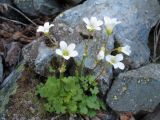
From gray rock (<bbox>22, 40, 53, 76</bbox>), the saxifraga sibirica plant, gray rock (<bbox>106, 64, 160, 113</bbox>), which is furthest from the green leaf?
gray rock (<bbox>22, 40, 53, 76</bbox>)

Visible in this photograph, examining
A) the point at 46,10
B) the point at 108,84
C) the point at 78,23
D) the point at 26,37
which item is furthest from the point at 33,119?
the point at 46,10

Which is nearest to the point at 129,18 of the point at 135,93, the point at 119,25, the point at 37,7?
the point at 119,25

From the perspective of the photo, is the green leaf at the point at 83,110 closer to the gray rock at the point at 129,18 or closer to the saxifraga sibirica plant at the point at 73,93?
the saxifraga sibirica plant at the point at 73,93

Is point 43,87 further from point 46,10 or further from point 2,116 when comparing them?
point 46,10

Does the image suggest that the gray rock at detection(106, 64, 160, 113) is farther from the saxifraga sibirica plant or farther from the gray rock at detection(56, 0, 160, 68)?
the gray rock at detection(56, 0, 160, 68)

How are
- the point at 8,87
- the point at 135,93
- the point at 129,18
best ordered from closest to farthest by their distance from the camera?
the point at 135,93, the point at 8,87, the point at 129,18

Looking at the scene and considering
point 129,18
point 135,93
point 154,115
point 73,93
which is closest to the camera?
point 73,93

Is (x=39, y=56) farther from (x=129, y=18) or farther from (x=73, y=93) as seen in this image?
(x=129, y=18)
